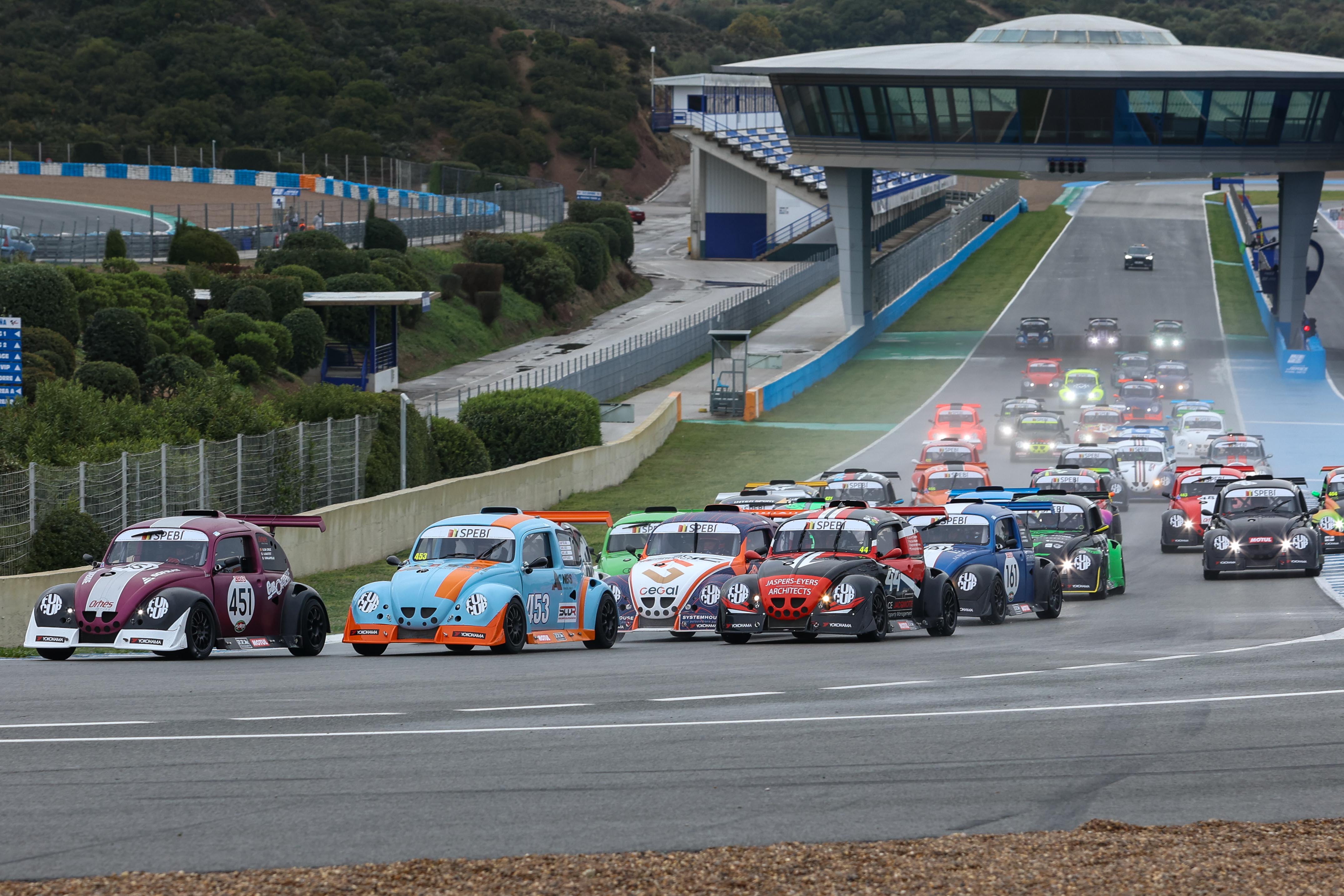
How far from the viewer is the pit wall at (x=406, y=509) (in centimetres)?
2092

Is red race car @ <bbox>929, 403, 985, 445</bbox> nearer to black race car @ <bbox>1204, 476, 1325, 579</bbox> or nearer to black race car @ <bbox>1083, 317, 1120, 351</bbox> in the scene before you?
black race car @ <bbox>1204, 476, 1325, 579</bbox>

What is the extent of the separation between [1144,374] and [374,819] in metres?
56.0

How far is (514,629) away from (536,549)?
3.75 feet

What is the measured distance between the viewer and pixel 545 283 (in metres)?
80.9

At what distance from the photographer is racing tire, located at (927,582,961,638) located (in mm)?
21547

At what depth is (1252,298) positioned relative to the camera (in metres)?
90.5

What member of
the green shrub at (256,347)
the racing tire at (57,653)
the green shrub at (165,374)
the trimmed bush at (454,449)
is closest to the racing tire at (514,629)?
the racing tire at (57,653)

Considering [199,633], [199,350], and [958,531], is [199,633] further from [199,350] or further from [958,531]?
[199,350]

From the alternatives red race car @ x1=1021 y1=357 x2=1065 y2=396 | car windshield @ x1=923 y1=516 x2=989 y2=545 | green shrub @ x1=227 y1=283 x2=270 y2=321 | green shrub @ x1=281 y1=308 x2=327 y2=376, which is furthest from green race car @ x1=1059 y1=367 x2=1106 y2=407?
car windshield @ x1=923 y1=516 x2=989 y2=545

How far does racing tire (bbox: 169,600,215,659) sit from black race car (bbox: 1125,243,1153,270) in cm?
8905

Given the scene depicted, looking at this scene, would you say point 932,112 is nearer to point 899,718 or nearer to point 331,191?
point 331,191

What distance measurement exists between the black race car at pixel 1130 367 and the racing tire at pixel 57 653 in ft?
159

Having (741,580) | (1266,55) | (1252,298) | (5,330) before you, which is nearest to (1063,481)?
(741,580)

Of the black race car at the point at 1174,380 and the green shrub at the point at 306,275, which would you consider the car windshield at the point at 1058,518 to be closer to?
the black race car at the point at 1174,380
